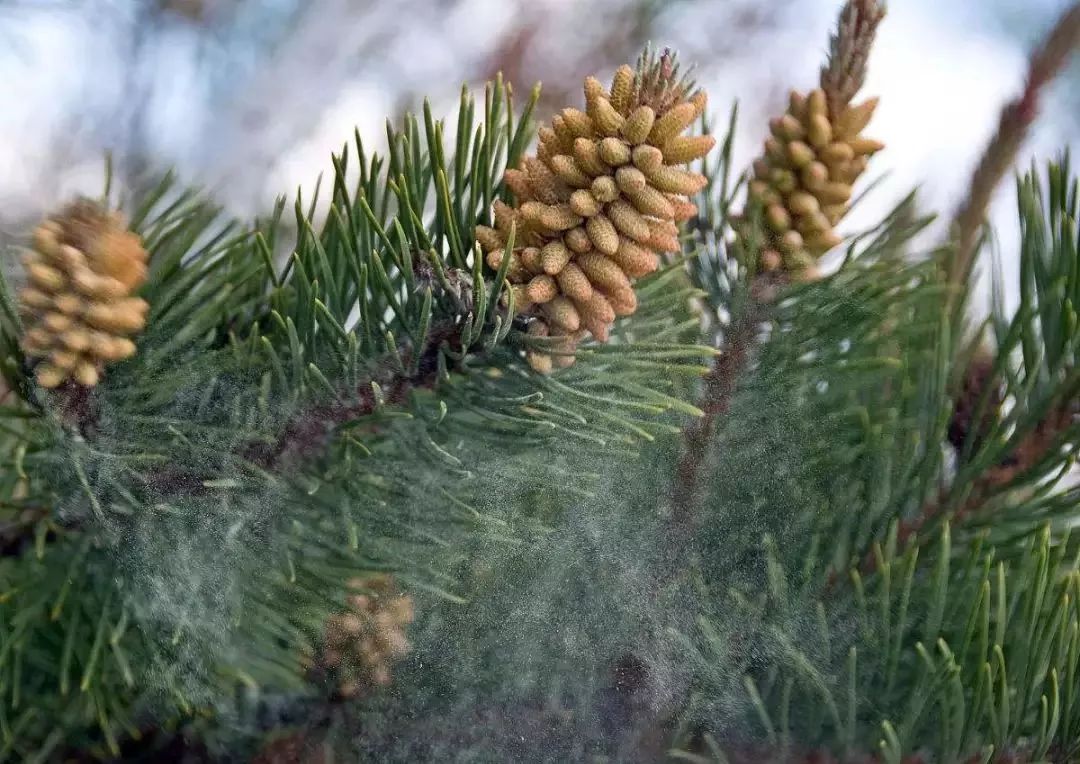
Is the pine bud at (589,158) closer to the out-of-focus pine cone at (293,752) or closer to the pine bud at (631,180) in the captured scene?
the pine bud at (631,180)

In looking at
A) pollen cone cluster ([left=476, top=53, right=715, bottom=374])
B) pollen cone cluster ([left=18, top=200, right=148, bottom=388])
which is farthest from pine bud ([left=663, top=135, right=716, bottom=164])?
pollen cone cluster ([left=18, top=200, right=148, bottom=388])

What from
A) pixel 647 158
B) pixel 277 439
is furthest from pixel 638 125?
pixel 277 439

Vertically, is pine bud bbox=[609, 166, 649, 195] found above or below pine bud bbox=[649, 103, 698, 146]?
below

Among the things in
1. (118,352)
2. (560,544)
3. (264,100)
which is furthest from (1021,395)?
(264,100)

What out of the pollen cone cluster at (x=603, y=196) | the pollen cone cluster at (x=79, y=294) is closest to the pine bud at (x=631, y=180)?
the pollen cone cluster at (x=603, y=196)

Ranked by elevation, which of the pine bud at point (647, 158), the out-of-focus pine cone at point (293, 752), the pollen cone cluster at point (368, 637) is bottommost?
the out-of-focus pine cone at point (293, 752)

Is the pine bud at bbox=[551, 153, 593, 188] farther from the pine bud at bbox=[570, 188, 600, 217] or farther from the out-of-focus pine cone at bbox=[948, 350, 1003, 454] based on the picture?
the out-of-focus pine cone at bbox=[948, 350, 1003, 454]

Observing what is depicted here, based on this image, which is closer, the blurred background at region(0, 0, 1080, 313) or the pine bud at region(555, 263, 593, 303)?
the pine bud at region(555, 263, 593, 303)

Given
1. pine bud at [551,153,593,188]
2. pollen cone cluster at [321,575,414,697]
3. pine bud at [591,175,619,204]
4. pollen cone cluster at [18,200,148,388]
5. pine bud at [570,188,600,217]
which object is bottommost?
pollen cone cluster at [321,575,414,697]
